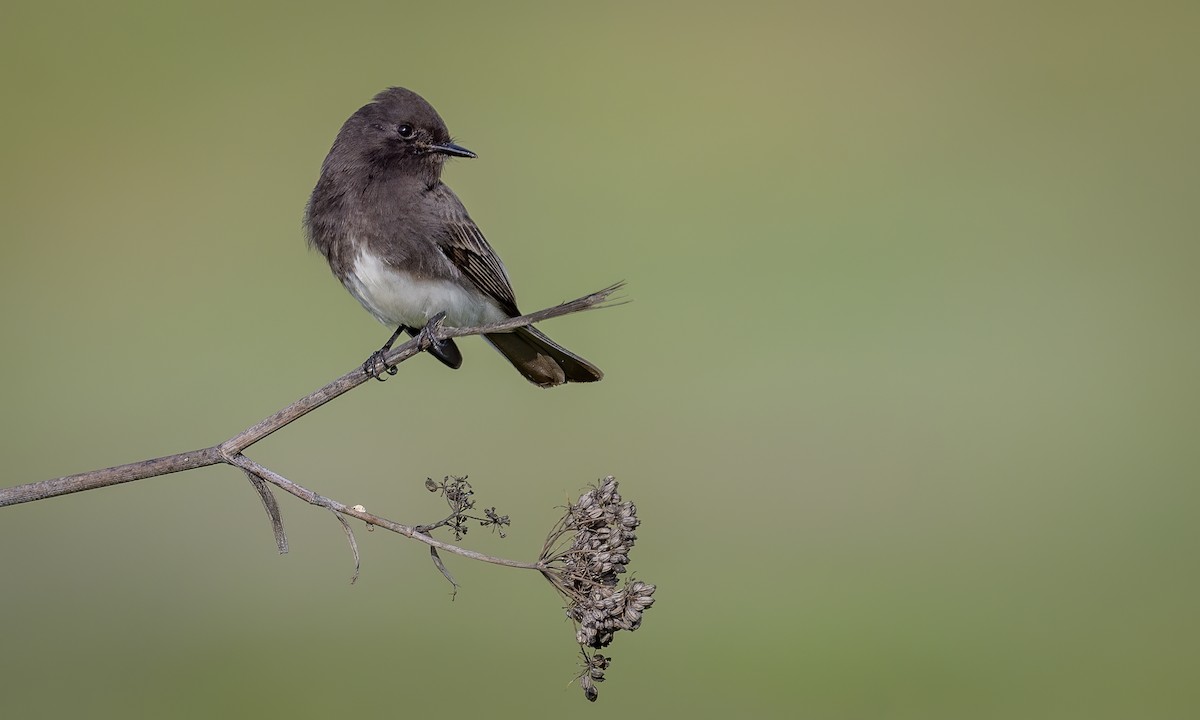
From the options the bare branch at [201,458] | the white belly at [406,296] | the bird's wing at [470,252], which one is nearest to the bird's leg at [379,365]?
the white belly at [406,296]

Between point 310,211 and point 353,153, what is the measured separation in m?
0.31

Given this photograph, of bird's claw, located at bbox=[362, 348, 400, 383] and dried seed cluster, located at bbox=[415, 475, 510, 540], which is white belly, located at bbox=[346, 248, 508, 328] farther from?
dried seed cluster, located at bbox=[415, 475, 510, 540]

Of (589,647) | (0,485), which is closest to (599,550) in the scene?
(589,647)

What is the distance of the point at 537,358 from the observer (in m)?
4.21

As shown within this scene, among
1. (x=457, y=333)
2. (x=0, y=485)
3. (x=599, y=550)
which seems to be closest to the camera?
(x=599, y=550)

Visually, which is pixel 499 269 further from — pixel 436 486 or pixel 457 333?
pixel 436 486

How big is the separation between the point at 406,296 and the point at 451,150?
0.55 meters

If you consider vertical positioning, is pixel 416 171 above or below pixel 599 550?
above

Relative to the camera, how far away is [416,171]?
4.48 meters

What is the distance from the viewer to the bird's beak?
430 centimetres

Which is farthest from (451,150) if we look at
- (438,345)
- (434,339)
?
(434,339)

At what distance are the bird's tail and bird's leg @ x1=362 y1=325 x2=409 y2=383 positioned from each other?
0.36 metres

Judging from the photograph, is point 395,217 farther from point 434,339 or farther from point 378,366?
point 434,339

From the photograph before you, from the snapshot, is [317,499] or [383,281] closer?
[317,499]
